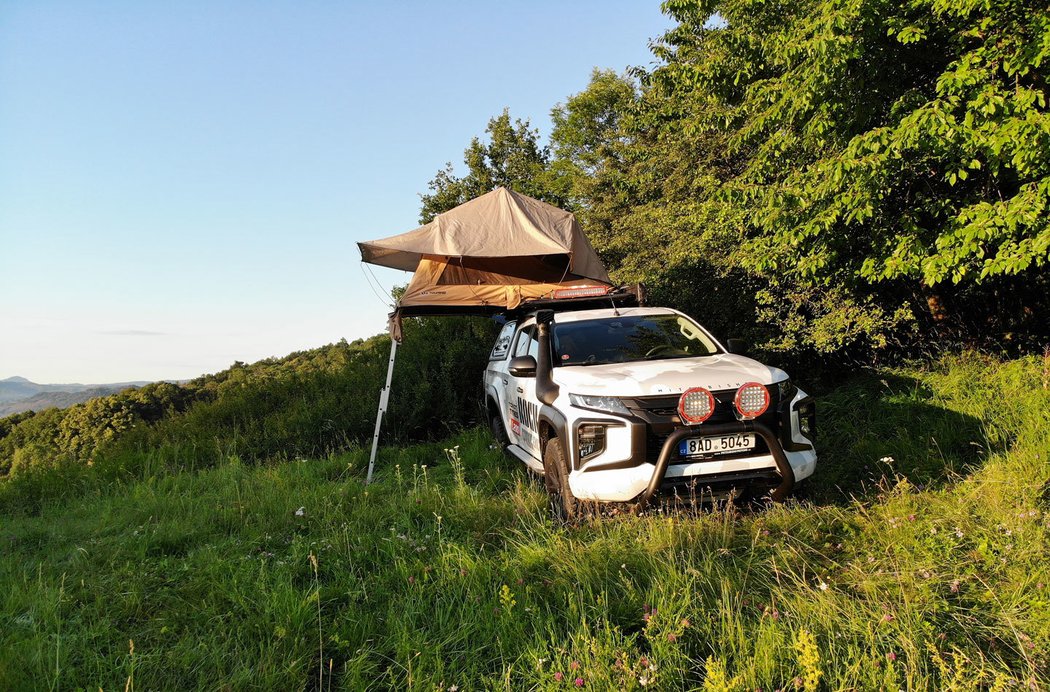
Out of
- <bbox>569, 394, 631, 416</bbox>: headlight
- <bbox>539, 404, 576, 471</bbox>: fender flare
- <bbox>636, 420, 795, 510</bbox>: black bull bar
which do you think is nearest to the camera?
<bbox>636, 420, 795, 510</bbox>: black bull bar

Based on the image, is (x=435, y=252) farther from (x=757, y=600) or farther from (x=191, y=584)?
(x=757, y=600)

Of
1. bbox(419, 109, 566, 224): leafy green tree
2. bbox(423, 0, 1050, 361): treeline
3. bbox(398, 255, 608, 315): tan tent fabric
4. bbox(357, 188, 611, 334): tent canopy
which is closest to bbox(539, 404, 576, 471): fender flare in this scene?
bbox(398, 255, 608, 315): tan tent fabric

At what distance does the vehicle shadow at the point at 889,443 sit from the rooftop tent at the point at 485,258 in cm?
315

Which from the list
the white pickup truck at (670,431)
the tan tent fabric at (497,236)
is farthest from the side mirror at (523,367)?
the tan tent fabric at (497,236)

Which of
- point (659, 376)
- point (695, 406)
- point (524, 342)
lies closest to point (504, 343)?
point (524, 342)

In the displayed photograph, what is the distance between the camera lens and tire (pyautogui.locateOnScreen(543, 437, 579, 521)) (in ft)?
14.0

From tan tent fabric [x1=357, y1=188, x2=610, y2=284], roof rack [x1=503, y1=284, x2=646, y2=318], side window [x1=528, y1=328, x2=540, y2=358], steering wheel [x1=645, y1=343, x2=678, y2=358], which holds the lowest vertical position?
steering wheel [x1=645, y1=343, x2=678, y2=358]

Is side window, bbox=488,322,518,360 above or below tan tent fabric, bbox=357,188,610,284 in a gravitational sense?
below

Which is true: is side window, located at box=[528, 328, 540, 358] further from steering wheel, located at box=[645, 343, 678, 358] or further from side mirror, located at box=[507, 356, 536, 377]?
steering wheel, located at box=[645, 343, 678, 358]

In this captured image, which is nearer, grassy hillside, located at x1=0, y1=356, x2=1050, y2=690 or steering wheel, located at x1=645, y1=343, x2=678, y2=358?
grassy hillside, located at x1=0, y1=356, x2=1050, y2=690

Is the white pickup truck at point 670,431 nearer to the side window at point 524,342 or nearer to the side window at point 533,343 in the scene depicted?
the side window at point 533,343

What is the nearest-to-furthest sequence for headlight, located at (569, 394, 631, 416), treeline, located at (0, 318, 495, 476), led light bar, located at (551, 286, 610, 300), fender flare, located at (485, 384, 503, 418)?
headlight, located at (569, 394, 631, 416) → led light bar, located at (551, 286, 610, 300) → fender flare, located at (485, 384, 503, 418) → treeline, located at (0, 318, 495, 476)

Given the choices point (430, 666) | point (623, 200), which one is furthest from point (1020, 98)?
point (623, 200)

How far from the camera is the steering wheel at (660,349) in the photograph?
525 cm
